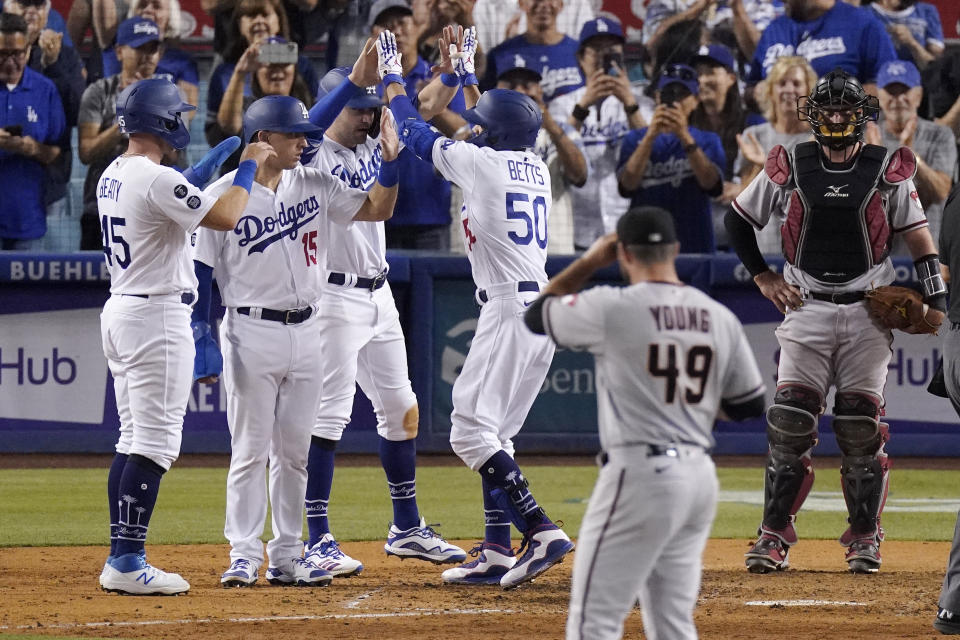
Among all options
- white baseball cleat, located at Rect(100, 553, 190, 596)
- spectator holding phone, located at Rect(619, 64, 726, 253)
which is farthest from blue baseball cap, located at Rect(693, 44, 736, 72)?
white baseball cleat, located at Rect(100, 553, 190, 596)

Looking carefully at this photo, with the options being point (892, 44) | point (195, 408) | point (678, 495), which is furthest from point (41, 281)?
point (678, 495)

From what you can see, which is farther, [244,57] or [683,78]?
[683,78]

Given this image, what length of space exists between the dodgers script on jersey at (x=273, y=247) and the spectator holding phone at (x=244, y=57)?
5.43 m

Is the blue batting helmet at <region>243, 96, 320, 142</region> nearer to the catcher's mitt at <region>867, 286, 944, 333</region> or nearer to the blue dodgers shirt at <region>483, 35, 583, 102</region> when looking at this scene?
the catcher's mitt at <region>867, 286, 944, 333</region>

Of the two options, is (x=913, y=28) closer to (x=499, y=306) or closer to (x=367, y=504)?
(x=367, y=504)

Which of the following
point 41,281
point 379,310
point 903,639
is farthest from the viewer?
point 41,281

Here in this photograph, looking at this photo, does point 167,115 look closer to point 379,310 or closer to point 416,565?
point 379,310

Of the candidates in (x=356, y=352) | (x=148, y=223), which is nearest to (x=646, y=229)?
(x=148, y=223)

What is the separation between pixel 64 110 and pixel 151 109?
6.21m

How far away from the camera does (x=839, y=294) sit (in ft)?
21.8

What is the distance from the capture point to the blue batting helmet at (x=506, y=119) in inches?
256

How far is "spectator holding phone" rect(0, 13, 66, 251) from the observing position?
11.4 meters

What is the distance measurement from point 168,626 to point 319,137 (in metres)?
2.53

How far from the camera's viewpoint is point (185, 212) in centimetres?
573
